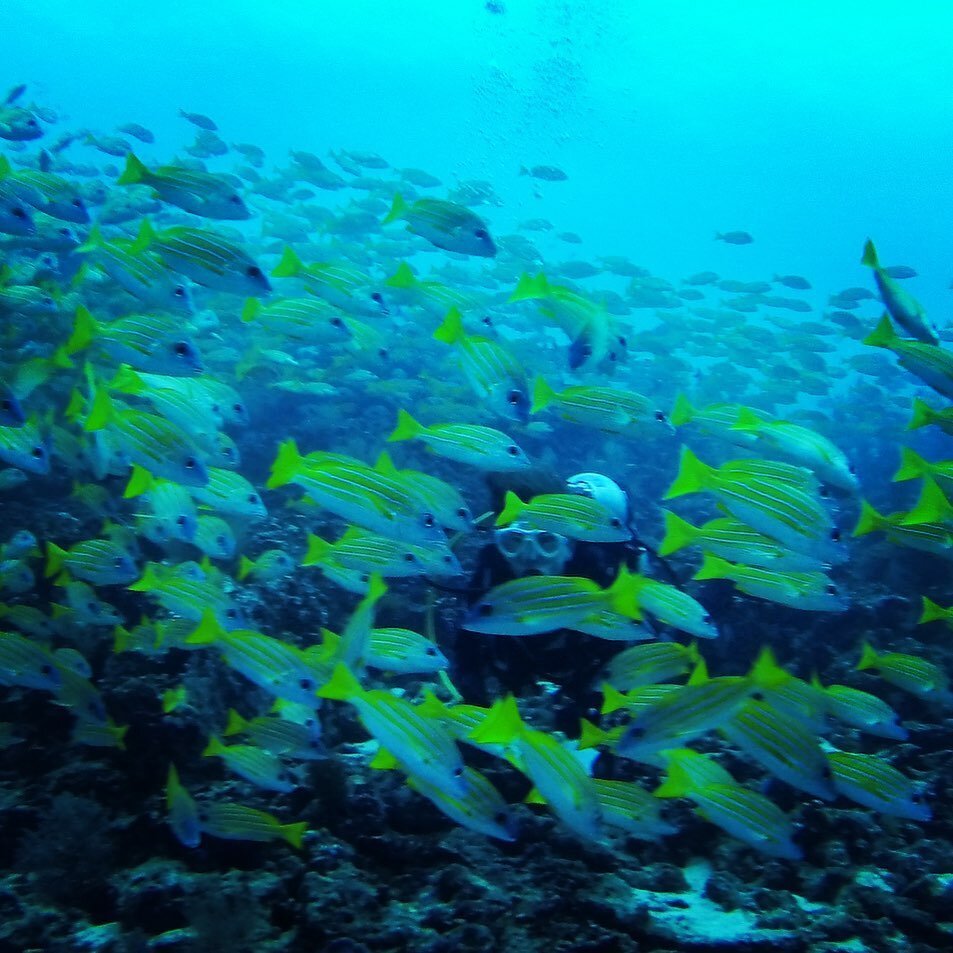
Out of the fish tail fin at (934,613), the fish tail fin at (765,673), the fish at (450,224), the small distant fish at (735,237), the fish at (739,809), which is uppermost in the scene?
the small distant fish at (735,237)

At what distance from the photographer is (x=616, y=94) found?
82.4m

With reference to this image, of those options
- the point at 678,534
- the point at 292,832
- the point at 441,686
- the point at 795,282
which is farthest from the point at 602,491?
the point at 795,282

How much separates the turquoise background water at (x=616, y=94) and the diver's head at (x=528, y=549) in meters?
40.7

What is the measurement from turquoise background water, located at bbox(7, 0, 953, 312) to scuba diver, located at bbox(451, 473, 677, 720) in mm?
40587

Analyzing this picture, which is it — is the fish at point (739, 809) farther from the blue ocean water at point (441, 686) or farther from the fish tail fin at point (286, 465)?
the fish tail fin at point (286, 465)

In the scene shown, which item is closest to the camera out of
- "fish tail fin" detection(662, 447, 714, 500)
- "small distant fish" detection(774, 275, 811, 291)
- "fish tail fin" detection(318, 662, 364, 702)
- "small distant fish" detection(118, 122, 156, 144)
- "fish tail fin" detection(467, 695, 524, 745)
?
"fish tail fin" detection(467, 695, 524, 745)

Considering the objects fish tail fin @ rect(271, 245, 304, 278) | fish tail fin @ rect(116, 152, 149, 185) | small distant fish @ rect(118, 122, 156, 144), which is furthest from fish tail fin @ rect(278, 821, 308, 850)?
small distant fish @ rect(118, 122, 156, 144)

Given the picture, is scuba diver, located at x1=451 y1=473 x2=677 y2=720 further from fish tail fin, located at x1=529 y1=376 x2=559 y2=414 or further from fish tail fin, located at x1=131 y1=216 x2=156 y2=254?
fish tail fin, located at x1=131 y1=216 x2=156 y2=254

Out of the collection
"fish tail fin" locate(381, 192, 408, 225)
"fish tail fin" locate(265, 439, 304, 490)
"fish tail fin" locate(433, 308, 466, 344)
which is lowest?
"fish tail fin" locate(265, 439, 304, 490)

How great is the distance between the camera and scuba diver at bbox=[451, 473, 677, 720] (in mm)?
4250

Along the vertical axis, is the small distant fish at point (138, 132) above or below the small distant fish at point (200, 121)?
below

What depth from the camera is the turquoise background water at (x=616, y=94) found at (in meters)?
59.5

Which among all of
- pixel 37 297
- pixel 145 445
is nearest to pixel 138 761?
pixel 145 445

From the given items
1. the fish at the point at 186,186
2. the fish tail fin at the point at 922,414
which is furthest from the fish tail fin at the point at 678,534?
the fish at the point at 186,186
